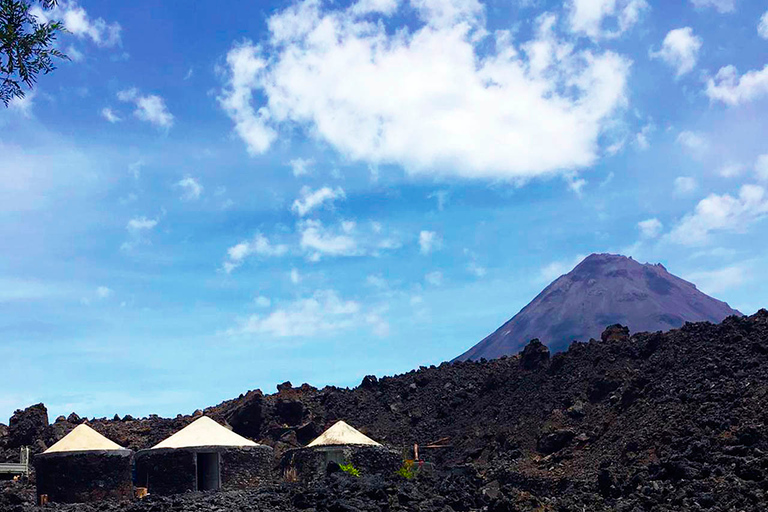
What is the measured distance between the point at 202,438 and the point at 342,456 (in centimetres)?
512

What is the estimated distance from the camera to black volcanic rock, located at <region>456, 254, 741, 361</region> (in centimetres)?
13850

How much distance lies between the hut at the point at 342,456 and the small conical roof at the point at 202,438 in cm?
304

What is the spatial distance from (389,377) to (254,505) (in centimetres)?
2609

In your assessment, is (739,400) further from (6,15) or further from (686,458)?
(6,15)

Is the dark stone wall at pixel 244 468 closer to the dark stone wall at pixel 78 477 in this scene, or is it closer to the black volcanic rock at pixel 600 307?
the dark stone wall at pixel 78 477

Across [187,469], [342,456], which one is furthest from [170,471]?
[342,456]

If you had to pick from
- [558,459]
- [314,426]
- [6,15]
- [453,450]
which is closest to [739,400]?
[558,459]

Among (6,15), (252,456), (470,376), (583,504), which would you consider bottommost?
(583,504)

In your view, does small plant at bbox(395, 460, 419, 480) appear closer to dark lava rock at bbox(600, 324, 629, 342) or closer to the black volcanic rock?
dark lava rock at bbox(600, 324, 629, 342)

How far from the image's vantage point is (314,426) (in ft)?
146

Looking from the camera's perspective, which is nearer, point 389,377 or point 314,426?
point 314,426

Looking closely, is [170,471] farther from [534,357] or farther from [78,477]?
[534,357]

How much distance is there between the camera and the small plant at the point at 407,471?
101 feet

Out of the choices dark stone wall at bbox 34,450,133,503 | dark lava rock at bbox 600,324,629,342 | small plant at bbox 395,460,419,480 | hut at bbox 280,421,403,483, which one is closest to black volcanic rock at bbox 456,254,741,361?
dark lava rock at bbox 600,324,629,342
